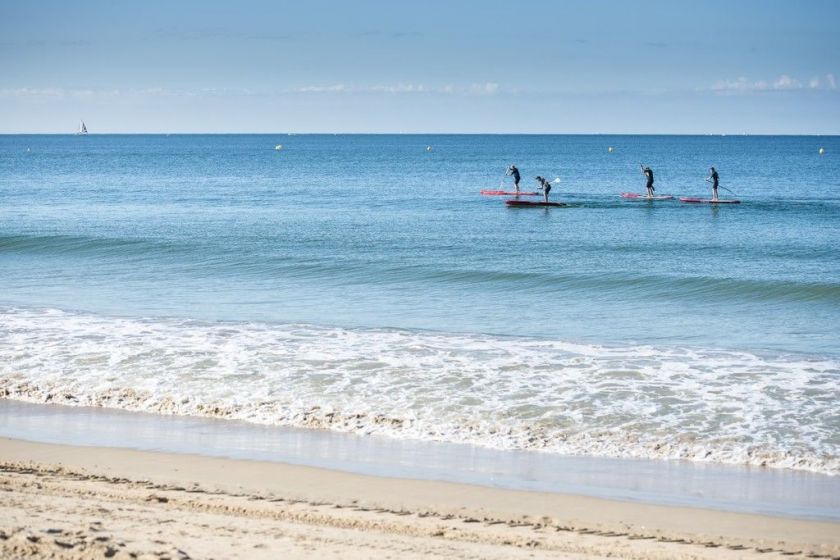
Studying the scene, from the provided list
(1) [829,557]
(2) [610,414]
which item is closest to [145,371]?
(2) [610,414]

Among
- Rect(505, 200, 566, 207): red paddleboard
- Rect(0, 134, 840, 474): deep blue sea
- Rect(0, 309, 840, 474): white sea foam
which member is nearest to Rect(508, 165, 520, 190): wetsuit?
Rect(505, 200, 566, 207): red paddleboard

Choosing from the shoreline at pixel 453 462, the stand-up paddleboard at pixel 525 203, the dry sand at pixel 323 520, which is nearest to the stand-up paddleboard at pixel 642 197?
the stand-up paddleboard at pixel 525 203

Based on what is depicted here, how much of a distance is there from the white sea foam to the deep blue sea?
48mm

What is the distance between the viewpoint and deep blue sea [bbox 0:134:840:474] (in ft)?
40.8

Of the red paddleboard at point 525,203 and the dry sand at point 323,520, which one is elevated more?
the red paddleboard at point 525,203

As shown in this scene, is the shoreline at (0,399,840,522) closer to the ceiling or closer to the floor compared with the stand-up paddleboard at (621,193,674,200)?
closer to the floor

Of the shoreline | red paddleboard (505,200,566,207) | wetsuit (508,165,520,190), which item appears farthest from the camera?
wetsuit (508,165,520,190)

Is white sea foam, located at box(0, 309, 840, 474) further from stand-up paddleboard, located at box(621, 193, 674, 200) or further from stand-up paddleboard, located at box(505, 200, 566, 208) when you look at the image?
stand-up paddleboard, located at box(621, 193, 674, 200)

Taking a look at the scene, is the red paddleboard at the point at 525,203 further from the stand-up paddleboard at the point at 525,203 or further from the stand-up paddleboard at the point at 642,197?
the stand-up paddleboard at the point at 642,197

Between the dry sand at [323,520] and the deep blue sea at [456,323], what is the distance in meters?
2.17

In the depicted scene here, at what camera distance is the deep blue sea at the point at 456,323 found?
12.4 metres

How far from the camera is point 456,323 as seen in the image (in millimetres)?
19047

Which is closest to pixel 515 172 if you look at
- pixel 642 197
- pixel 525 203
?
pixel 525 203

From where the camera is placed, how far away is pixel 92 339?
16.7 metres
